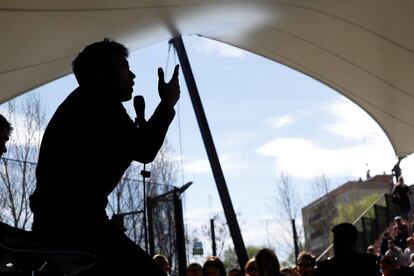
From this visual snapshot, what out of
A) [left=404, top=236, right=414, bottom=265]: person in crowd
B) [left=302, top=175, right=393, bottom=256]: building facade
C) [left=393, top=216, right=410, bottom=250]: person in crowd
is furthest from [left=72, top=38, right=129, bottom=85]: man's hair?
[left=302, top=175, right=393, bottom=256]: building facade

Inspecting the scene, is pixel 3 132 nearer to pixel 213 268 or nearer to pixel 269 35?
pixel 213 268

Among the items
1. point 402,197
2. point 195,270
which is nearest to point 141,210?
point 195,270

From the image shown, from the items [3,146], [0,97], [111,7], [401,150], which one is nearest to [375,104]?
[401,150]

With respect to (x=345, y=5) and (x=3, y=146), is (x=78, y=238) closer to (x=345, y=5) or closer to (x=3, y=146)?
(x=3, y=146)

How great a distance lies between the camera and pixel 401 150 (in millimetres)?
11602

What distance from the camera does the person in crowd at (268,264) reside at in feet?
19.8

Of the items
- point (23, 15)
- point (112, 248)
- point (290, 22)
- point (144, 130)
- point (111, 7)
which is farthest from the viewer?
point (290, 22)

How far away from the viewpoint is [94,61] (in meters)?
2.79

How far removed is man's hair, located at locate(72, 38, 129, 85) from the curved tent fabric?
4264 mm

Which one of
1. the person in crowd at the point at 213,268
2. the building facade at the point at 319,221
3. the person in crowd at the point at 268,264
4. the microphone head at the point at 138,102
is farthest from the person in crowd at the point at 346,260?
the building facade at the point at 319,221

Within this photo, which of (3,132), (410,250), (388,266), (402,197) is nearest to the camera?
(3,132)

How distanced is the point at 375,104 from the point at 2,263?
32.0 feet

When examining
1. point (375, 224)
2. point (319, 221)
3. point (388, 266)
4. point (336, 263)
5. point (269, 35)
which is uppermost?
point (319, 221)

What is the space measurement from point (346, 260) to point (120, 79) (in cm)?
346
